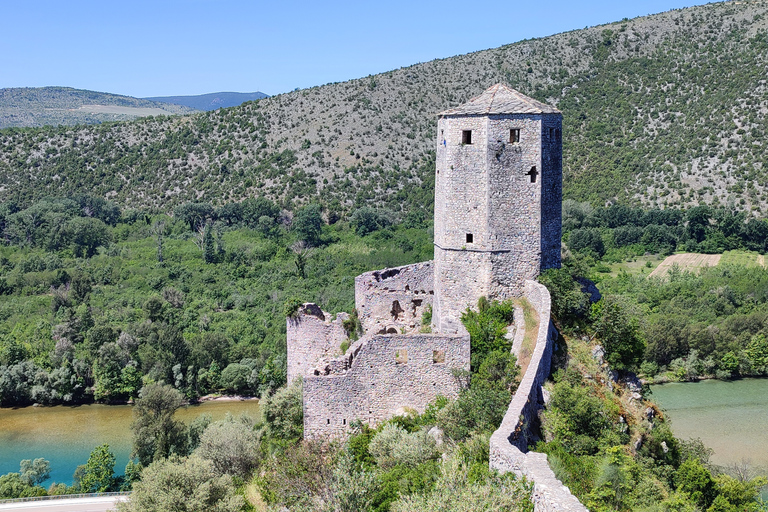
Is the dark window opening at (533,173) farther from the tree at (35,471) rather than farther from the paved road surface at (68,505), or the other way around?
the tree at (35,471)

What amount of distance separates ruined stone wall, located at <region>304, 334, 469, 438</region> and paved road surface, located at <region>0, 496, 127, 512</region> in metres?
12.6

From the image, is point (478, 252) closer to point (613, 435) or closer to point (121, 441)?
point (613, 435)

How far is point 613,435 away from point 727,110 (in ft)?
197

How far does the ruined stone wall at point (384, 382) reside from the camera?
18.6 m

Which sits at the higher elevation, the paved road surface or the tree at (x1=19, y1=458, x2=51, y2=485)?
the paved road surface

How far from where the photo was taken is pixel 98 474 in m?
31.8

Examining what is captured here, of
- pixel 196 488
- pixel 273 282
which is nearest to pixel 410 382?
pixel 196 488

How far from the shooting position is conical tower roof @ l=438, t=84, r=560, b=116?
20422mm

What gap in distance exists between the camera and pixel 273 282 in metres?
58.7

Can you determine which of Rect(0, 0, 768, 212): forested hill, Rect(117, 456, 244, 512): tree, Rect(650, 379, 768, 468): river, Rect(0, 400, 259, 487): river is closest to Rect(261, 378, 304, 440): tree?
Rect(117, 456, 244, 512): tree

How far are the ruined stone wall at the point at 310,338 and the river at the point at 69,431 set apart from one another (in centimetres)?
1441

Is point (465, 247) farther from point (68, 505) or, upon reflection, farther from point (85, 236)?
point (85, 236)

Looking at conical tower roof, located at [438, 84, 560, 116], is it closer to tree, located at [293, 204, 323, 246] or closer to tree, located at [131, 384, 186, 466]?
tree, located at [131, 384, 186, 466]

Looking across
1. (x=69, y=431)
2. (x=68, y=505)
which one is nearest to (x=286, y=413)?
(x=68, y=505)
